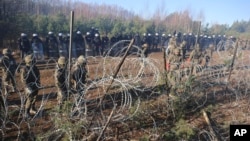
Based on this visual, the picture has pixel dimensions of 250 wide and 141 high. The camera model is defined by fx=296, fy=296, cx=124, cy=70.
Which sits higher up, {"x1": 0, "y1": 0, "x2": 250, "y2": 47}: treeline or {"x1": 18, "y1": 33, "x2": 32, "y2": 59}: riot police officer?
{"x1": 0, "y1": 0, "x2": 250, "y2": 47}: treeline

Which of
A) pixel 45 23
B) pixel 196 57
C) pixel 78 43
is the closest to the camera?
pixel 196 57

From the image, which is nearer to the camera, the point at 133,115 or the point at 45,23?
the point at 133,115

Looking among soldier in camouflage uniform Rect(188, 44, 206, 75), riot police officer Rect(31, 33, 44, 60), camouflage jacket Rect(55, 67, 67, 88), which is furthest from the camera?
riot police officer Rect(31, 33, 44, 60)

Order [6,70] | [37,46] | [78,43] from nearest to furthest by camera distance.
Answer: [6,70], [37,46], [78,43]

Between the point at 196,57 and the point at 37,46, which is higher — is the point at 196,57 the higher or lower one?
the lower one

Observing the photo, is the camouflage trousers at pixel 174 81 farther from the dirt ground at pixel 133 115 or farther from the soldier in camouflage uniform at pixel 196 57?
the soldier in camouflage uniform at pixel 196 57

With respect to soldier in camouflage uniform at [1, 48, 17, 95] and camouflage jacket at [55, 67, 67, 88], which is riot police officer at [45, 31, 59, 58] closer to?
soldier in camouflage uniform at [1, 48, 17, 95]

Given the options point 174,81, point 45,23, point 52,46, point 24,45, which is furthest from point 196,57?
point 45,23

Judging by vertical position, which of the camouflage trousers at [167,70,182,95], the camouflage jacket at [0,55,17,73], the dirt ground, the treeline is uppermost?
the treeline

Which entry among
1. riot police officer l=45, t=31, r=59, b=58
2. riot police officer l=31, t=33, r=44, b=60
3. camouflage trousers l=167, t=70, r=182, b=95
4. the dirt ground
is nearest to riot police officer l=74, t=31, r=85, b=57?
riot police officer l=45, t=31, r=59, b=58

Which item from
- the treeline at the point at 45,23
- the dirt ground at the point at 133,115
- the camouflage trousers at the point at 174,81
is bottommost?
the dirt ground at the point at 133,115

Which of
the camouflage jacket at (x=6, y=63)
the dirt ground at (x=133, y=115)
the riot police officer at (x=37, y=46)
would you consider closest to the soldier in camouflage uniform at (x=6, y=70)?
the camouflage jacket at (x=6, y=63)

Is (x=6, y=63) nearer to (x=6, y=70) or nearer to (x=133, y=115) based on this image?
(x=6, y=70)

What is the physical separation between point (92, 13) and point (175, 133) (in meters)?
51.5
